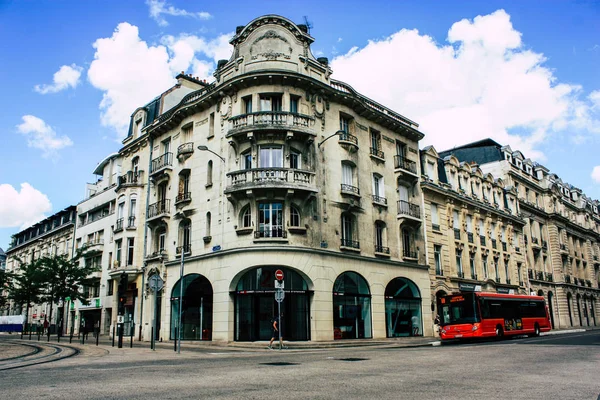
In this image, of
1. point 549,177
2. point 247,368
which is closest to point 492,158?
point 549,177

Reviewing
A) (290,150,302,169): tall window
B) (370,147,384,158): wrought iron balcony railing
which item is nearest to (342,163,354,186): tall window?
(370,147,384,158): wrought iron balcony railing

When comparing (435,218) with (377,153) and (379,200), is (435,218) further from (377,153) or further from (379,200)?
(377,153)

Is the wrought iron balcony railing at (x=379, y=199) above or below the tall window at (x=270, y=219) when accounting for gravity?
above

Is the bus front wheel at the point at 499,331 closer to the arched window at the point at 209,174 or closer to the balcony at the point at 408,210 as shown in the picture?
the balcony at the point at 408,210

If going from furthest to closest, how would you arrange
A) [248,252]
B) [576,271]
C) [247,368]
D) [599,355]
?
[576,271] → [248,252] → [599,355] → [247,368]

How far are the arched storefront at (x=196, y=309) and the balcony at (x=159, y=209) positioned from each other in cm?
506

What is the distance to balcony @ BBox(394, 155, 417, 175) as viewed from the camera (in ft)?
112

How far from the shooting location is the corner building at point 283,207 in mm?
26141

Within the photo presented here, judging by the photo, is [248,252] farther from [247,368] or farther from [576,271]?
[576,271]

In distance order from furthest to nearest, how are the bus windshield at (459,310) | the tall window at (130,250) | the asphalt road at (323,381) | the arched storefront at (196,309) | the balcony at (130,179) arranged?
the balcony at (130,179)
the tall window at (130,250)
the arched storefront at (196,309)
the bus windshield at (459,310)
the asphalt road at (323,381)

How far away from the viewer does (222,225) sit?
27.6m

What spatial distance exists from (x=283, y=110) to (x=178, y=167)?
30.3 ft

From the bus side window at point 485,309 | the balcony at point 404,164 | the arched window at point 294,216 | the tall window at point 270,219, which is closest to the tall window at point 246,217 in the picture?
the tall window at point 270,219

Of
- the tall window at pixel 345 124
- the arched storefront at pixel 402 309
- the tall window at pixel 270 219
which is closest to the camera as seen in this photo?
the tall window at pixel 270 219
